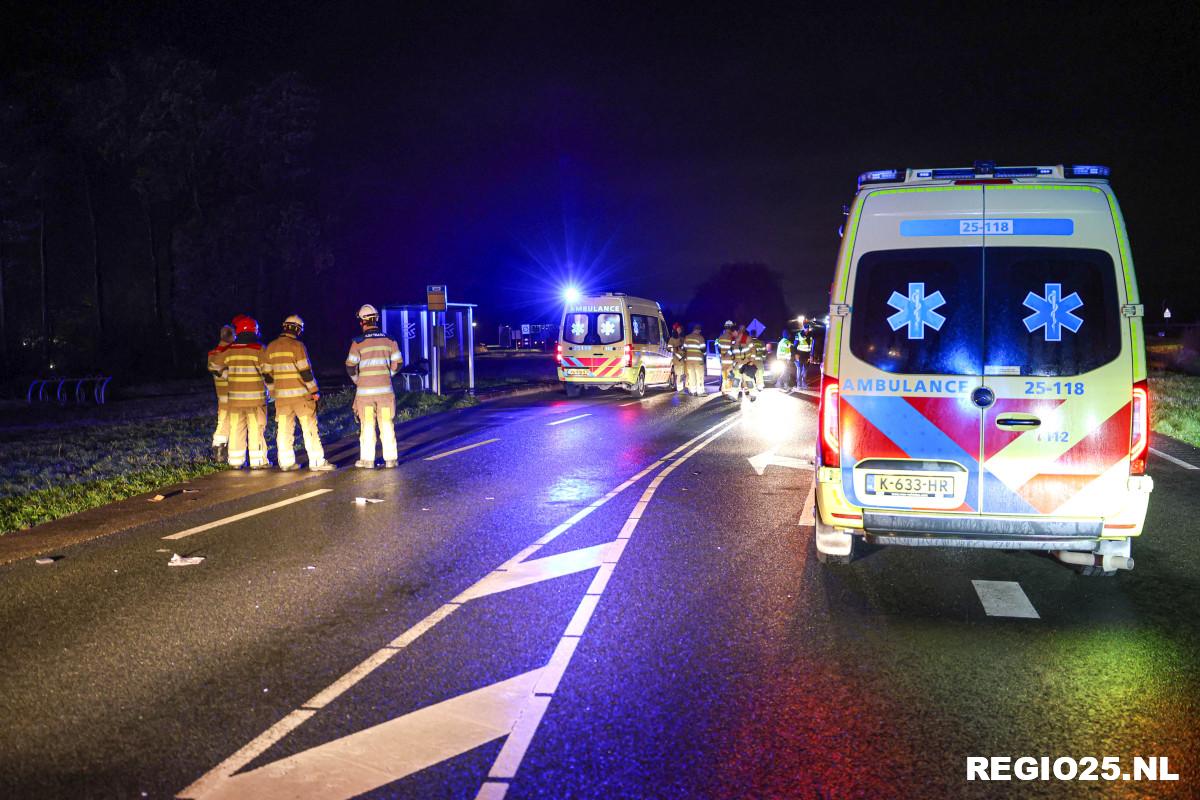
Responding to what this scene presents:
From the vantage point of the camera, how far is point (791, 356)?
30.1 meters

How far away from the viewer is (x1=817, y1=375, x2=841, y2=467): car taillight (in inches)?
233

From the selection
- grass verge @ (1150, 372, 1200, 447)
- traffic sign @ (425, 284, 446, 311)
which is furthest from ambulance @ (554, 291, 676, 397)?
grass verge @ (1150, 372, 1200, 447)

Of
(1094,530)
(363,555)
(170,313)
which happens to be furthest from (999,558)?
(170,313)

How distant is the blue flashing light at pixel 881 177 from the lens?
5922 mm

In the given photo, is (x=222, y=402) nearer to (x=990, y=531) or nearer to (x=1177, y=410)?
(x=990, y=531)

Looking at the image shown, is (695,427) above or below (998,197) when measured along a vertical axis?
below

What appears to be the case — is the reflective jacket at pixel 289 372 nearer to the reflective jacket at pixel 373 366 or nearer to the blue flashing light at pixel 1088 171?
the reflective jacket at pixel 373 366

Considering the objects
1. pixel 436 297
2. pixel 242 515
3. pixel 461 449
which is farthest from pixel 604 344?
pixel 242 515

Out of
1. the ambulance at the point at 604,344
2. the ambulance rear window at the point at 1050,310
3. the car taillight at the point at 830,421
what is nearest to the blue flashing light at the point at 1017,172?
the ambulance rear window at the point at 1050,310

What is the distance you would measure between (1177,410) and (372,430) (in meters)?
16.4

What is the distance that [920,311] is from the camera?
5773mm

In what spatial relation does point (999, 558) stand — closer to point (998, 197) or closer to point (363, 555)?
point (998, 197)

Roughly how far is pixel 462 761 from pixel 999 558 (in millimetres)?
4878

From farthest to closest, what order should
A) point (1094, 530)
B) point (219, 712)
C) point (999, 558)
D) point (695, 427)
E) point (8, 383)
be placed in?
point (8, 383)
point (695, 427)
point (999, 558)
point (1094, 530)
point (219, 712)
